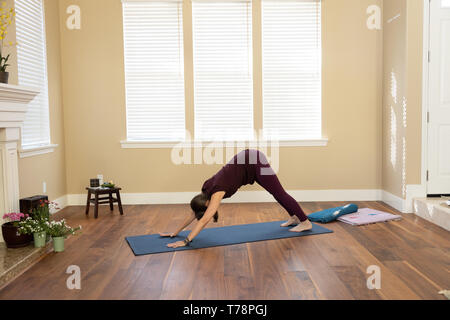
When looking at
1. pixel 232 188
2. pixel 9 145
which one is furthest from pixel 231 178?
pixel 9 145

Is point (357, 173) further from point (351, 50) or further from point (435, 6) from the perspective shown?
point (435, 6)

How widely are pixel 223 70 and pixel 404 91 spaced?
2.20 metres

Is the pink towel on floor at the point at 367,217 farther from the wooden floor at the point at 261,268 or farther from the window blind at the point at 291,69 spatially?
the window blind at the point at 291,69

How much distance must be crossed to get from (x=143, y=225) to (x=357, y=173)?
2.88 meters

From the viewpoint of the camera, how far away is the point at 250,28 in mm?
5535

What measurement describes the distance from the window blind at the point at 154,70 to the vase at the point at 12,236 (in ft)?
7.66

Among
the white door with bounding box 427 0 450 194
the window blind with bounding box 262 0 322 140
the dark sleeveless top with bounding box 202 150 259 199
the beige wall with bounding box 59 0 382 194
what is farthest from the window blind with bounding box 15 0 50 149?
the white door with bounding box 427 0 450 194

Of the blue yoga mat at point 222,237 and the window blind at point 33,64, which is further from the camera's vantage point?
the window blind at point 33,64

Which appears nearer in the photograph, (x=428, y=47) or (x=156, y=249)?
(x=156, y=249)

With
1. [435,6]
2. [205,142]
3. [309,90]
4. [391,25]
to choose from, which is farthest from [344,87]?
[205,142]

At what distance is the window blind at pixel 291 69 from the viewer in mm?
5535

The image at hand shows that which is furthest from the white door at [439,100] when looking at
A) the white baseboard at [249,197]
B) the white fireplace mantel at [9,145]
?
the white fireplace mantel at [9,145]

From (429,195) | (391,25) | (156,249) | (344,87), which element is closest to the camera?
(156,249)

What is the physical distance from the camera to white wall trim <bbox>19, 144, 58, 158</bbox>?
442 centimetres
